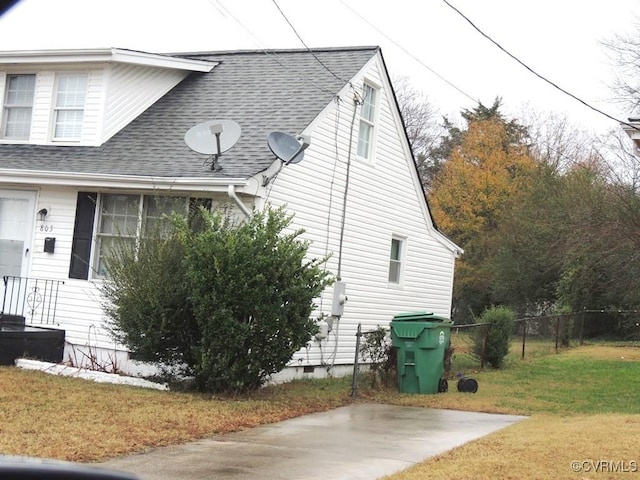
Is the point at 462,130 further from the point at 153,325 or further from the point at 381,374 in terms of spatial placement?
the point at 153,325

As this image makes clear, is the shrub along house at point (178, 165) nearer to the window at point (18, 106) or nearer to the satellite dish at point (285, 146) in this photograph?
the window at point (18, 106)

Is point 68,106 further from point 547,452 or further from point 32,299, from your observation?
point 547,452

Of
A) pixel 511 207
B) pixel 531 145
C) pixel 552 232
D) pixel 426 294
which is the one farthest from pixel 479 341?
pixel 531 145

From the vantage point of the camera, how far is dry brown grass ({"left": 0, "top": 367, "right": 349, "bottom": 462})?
787cm

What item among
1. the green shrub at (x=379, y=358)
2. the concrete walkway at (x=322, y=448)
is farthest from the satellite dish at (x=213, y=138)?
the concrete walkway at (x=322, y=448)

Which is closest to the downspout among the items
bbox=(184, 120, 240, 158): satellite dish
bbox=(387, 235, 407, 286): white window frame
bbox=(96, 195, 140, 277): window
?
bbox=(184, 120, 240, 158): satellite dish

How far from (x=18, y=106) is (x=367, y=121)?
21.7ft

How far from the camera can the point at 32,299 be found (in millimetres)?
14336

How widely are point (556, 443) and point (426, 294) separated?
11151 millimetres

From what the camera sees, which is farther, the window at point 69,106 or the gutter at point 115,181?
the window at point 69,106

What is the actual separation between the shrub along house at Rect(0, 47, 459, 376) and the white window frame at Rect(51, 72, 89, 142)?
0.03 metres

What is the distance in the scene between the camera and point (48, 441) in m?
7.83

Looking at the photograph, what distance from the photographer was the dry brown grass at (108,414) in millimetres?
7871

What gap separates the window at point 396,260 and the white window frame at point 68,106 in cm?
696
